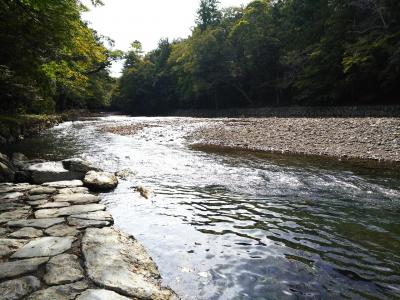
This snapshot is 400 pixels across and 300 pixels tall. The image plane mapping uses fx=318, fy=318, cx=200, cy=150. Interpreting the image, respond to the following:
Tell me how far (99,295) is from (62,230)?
70.7 inches

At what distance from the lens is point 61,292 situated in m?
2.76

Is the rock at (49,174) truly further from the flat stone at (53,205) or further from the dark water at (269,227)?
the flat stone at (53,205)

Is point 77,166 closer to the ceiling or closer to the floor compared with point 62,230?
closer to the ceiling

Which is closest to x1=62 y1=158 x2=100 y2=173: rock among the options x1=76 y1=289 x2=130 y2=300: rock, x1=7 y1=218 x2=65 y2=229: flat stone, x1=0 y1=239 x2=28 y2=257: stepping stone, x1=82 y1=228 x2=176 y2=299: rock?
x1=7 y1=218 x2=65 y2=229: flat stone

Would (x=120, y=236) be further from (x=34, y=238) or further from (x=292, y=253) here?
(x=292, y=253)

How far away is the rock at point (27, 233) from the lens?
4.01 m

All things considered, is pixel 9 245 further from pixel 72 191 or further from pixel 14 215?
pixel 72 191

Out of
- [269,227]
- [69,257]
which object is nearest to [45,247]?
[69,257]

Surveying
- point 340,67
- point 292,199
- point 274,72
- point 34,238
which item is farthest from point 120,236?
point 274,72

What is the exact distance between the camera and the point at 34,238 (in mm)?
3951

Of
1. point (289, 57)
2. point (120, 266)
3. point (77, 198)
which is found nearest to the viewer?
point (120, 266)

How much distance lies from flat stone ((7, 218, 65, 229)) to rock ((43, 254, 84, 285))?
115 centimetres

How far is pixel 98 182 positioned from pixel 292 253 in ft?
15.5

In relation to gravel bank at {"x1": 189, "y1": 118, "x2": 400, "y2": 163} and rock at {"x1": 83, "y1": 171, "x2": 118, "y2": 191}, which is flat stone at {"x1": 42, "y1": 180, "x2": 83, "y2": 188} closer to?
rock at {"x1": 83, "y1": 171, "x2": 118, "y2": 191}
